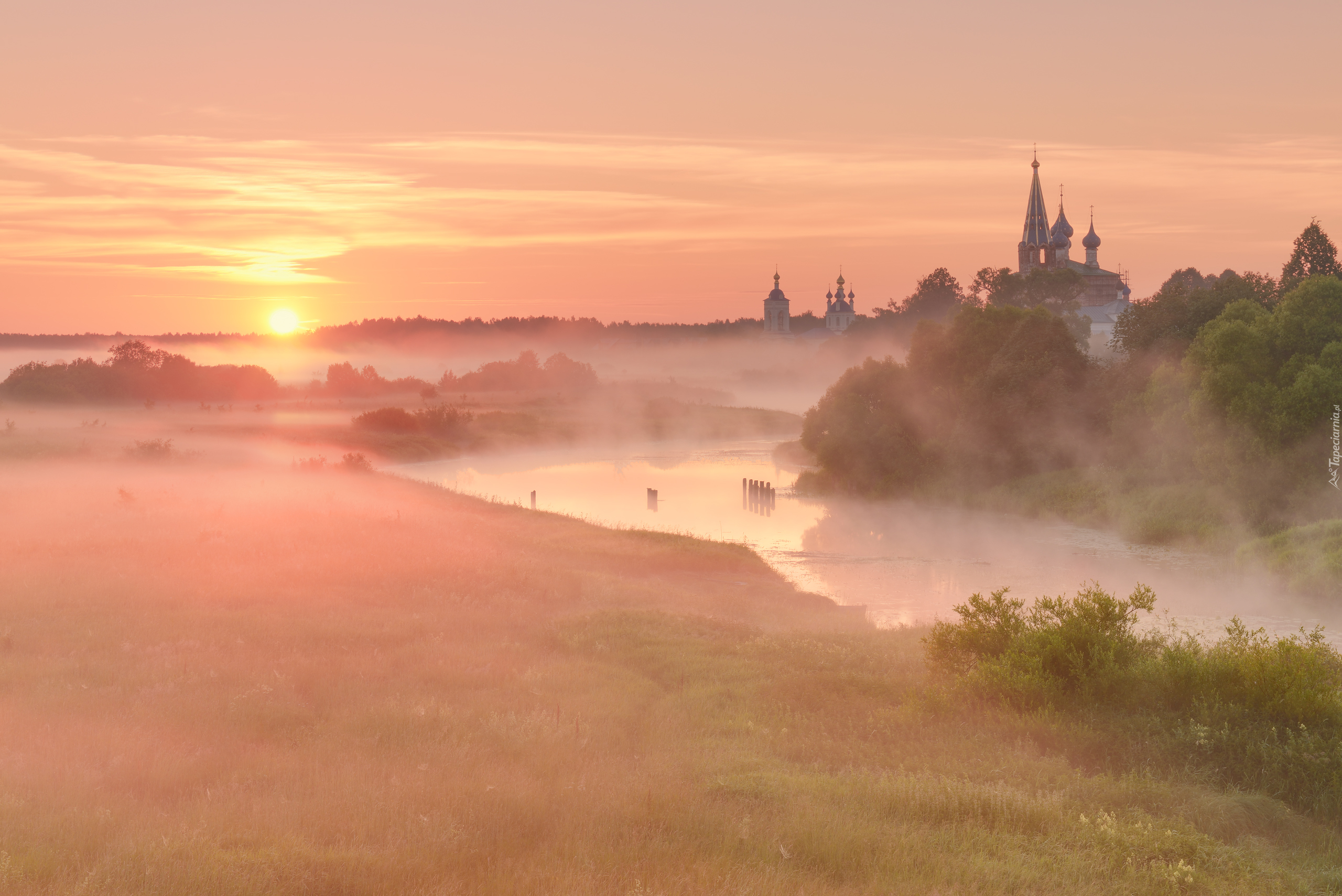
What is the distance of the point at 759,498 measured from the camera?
68562 mm

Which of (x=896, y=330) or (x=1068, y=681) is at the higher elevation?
(x=896, y=330)

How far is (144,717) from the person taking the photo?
43.6 feet

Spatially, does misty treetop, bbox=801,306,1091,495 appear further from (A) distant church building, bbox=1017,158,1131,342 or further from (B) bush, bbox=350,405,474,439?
(A) distant church building, bbox=1017,158,1131,342

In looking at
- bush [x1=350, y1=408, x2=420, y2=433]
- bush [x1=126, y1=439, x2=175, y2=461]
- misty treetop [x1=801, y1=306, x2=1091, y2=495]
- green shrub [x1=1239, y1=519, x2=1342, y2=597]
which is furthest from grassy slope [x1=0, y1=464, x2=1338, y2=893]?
bush [x1=350, y1=408, x2=420, y2=433]

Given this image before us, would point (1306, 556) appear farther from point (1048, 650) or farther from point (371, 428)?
point (371, 428)

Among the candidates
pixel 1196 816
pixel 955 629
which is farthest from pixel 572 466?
pixel 1196 816

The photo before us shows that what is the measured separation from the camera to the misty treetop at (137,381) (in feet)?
325

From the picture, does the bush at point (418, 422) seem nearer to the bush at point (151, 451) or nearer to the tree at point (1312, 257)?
the bush at point (151, 451)

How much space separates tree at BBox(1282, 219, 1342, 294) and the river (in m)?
23.4

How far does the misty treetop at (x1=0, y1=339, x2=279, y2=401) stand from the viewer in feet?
325

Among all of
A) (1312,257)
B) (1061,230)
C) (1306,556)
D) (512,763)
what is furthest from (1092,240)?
(512,763)

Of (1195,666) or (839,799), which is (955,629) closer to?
(1195,666)

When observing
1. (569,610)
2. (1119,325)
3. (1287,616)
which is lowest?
(1287,616)

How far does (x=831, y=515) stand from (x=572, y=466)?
3907 centimetres
